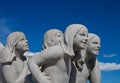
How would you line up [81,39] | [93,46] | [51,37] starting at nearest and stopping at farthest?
[81,39], [93,46], [51,37]

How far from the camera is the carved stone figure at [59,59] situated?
29.8 feet

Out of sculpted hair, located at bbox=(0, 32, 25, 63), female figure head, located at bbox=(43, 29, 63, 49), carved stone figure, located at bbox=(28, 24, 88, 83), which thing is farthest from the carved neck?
sculpted hair, located at bbox=(0, 32, 25, 63)

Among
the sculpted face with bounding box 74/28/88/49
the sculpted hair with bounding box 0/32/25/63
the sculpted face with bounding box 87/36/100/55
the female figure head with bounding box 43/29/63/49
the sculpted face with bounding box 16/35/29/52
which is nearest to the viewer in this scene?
the sculpted face with bounding box 74/28/88/49

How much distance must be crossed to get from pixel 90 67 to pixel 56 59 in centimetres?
182

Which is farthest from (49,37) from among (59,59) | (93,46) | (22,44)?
(59,59)

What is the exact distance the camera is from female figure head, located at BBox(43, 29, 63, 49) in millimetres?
10394

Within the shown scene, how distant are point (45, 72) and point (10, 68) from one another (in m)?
1.83

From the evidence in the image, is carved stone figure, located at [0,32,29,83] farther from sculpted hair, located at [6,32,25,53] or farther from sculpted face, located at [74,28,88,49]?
sculpted face, located at [74,28,88,49]

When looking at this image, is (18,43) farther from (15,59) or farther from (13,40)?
(15,59)

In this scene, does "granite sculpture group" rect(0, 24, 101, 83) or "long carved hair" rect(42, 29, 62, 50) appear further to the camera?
"long carved hair" rect(42, 29, 62, 50)

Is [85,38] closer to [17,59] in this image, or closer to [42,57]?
[42,57]

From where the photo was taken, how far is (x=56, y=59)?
361 inches

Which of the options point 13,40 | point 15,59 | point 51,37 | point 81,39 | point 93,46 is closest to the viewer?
point 81,39

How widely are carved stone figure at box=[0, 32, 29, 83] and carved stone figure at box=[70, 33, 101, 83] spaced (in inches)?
61.6
